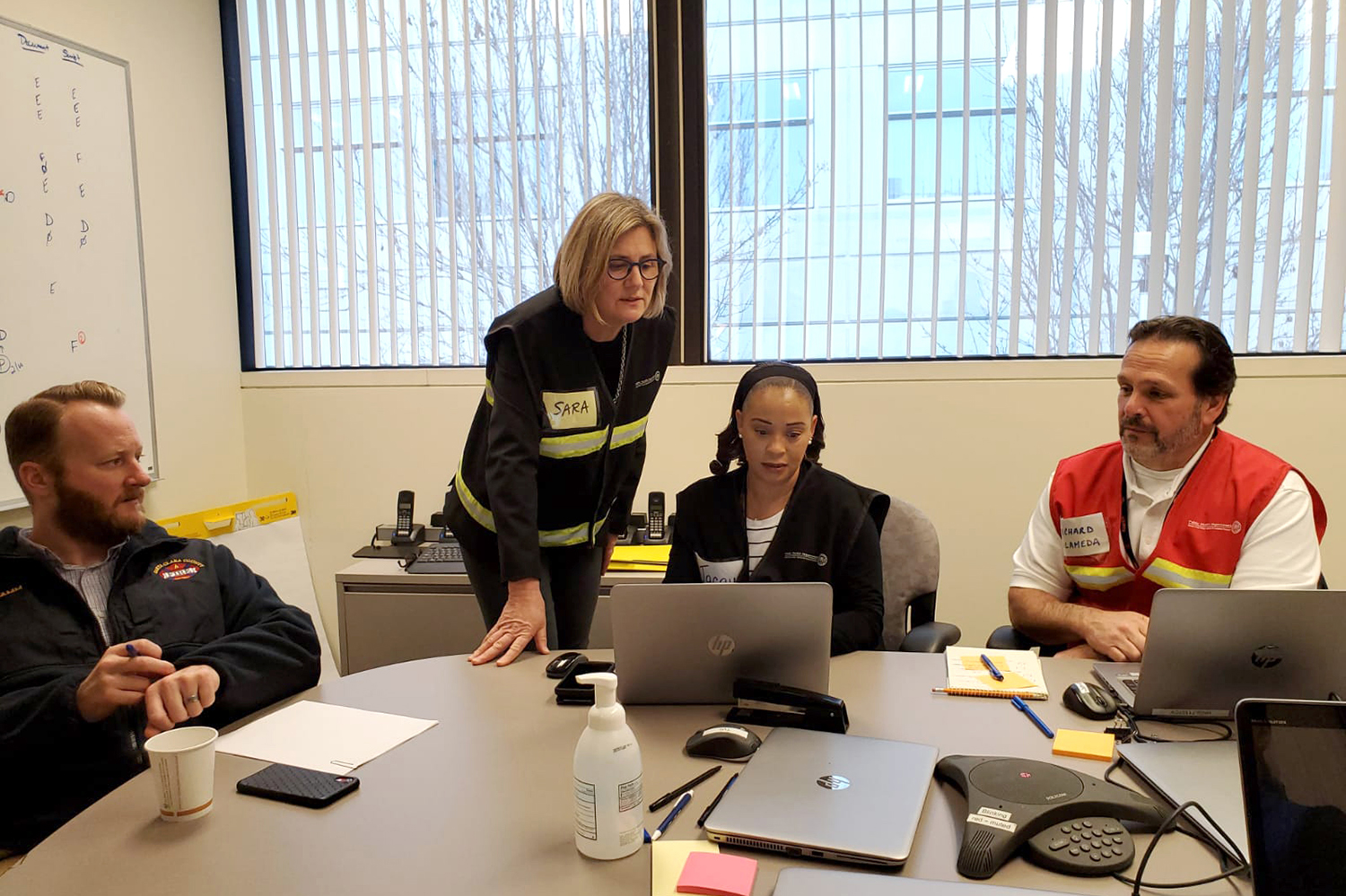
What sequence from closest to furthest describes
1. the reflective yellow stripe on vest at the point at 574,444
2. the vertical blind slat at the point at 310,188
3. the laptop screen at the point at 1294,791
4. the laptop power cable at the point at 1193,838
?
the laptop screen at the point at 1294,791 < the laptop power cable at the point at 1193,838 < the reflective yellow stripe on vest at the point at 574,444 < the vertical blind slat at the point at 310,188

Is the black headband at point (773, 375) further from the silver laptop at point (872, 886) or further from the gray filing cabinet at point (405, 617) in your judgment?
the silver laptop at point (872, 886)

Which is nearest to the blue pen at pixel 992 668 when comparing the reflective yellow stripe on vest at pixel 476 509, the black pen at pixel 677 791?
the black pen at pixel 677 791

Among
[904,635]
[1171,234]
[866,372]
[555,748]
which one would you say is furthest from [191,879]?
[1171,234]

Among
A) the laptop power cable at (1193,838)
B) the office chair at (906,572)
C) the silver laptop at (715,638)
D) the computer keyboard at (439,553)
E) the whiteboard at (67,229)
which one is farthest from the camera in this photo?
the computer keyboard at (439,553)

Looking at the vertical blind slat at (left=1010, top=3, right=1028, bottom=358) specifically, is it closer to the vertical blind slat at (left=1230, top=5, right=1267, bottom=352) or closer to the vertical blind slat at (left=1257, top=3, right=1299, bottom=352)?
the vertical blind slat at (left=1230, top=5, right=1267, bottom=352)

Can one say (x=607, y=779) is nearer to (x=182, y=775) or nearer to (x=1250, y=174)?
(x=182, y=775)

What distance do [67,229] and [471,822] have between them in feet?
8.44

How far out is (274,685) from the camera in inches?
58.3

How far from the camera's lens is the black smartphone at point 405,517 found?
3.27 meters

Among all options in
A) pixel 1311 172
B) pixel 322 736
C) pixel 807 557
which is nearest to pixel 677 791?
pixel 322 736

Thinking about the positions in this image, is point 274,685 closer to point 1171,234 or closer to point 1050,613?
point 1050,613

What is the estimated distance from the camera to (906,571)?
2217 mm

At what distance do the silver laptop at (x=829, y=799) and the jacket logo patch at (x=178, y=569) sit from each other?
1.16 m

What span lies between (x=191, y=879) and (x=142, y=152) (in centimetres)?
287
